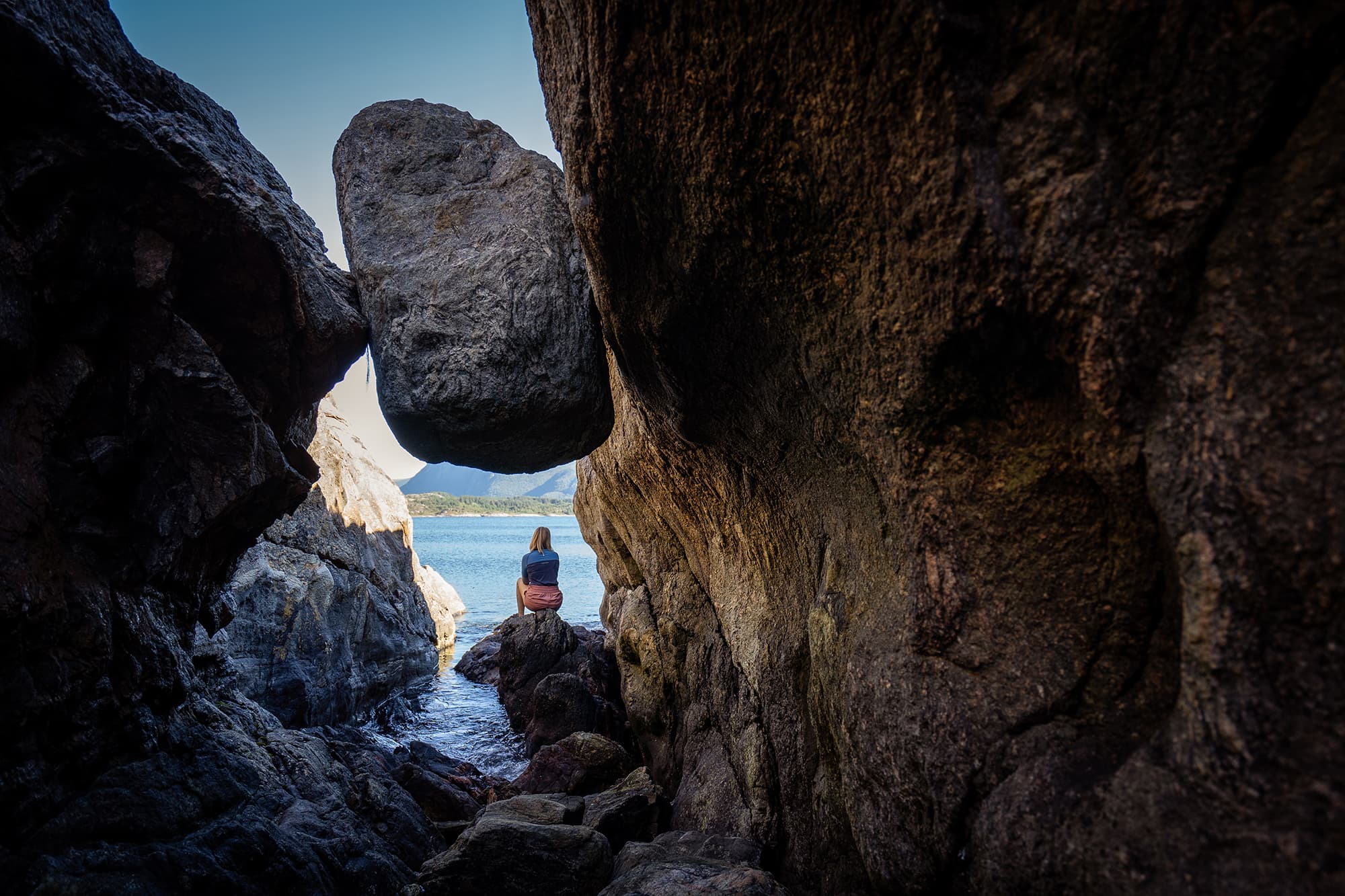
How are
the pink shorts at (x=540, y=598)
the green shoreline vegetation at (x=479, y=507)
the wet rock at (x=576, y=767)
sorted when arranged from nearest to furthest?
the wet rock at (x=576, y=767), the pink shorts at (x=540, y=598), the green shoreline vegetation at (x=479, y=507)

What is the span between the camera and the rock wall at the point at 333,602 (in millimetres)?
9219

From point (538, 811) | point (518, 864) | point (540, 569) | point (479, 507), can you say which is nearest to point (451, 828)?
point (538, 811)

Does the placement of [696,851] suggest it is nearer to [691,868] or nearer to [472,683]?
[691,868]

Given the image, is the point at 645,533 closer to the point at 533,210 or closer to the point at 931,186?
the point at 533,210

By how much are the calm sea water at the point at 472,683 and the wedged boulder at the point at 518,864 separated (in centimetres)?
446

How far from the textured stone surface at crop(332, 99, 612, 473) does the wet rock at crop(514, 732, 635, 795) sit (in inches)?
155

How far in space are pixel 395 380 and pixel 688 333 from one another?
2.78 m

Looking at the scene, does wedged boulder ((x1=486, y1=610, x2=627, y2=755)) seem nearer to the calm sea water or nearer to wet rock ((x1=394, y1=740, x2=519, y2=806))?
the calm sea water

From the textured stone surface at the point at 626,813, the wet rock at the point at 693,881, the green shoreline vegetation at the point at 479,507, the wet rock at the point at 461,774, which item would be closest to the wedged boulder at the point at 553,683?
the wet rock at the point at 461,774

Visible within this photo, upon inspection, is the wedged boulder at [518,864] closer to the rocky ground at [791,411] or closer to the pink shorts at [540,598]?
the rocky ground at [791,411]

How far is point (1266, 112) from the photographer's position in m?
1.92

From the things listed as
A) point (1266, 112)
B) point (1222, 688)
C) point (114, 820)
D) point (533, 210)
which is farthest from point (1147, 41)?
point (114, 820)

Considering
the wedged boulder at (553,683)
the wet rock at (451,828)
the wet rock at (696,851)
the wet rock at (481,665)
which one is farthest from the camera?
the wet rock at (481,665)

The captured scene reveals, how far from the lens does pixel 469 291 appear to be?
5.57m
